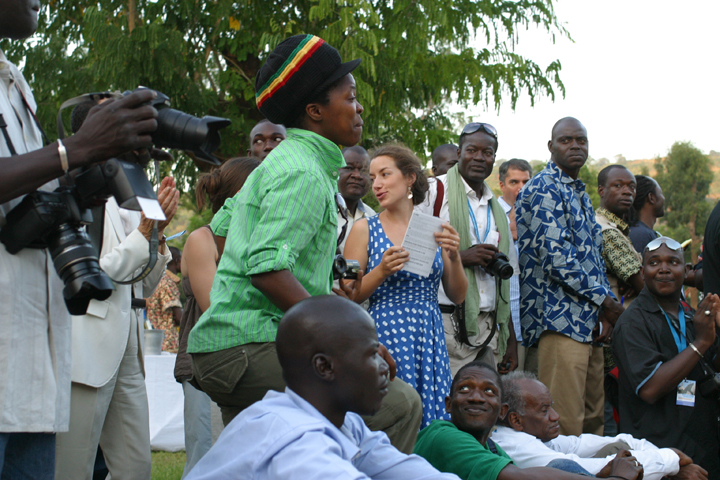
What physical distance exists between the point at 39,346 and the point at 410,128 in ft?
34.6

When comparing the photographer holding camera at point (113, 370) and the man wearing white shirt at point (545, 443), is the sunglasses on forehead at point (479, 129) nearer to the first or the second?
the man wearing white shirt at point (545, 443)

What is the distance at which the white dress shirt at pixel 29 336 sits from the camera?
1.86 metres

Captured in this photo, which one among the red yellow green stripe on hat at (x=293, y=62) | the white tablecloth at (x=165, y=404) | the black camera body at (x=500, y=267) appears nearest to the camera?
the red yellow green stripe on hat at (x=293, y=62)

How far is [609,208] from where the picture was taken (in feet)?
20.0

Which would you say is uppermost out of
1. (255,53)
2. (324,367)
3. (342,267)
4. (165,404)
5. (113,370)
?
(255,53)

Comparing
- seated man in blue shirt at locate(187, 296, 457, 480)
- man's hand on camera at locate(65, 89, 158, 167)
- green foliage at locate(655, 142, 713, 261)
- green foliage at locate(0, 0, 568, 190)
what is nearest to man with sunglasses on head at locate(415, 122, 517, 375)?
seated man in blue shirt at locate(187, 296, 457, 480)

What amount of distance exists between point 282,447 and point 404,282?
2.31 metres

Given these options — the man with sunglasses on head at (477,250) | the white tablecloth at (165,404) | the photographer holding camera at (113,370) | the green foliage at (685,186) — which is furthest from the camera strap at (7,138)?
the green foliage at (685,186)

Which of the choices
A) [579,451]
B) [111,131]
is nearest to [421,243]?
[579,451]

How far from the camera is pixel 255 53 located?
10.9m

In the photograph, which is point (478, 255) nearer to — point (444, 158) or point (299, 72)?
point (444, 158)

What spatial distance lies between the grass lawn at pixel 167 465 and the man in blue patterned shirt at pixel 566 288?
2.78 meters

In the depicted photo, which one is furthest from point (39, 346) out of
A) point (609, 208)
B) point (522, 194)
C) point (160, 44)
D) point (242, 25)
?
point (242, 25)

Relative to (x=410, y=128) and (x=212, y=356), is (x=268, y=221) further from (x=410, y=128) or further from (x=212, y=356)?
(x=410, y=128)
